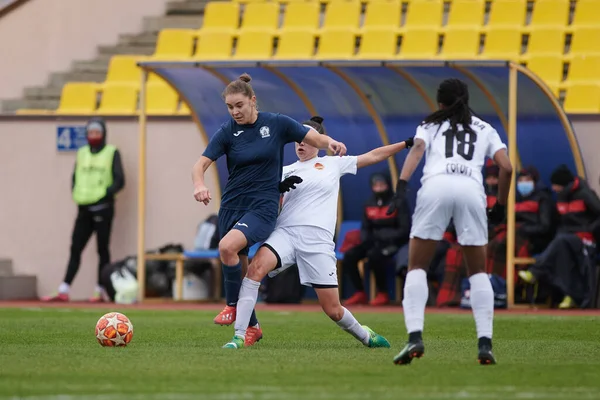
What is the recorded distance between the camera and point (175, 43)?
21922mm

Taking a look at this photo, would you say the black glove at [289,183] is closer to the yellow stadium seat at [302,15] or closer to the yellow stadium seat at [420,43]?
the yellow stadium seat at [420,43]

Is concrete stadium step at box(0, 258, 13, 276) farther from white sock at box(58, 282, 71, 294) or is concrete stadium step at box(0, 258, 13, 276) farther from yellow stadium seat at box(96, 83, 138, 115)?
yellow stadium seat at box(96, 83, 138, 115)

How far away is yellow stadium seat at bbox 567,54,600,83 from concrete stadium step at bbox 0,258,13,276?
349 inches

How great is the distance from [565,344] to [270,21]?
1228 cm

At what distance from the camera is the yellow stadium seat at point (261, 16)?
2191cm

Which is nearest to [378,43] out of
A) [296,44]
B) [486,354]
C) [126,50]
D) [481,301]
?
[296,44]

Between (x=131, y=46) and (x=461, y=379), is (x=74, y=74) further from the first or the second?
(x=461, y=379)

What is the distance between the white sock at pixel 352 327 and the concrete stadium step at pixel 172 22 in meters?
13.8

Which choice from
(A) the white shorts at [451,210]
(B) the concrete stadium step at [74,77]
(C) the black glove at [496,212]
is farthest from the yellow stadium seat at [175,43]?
(A) the white shorts at [451,210]

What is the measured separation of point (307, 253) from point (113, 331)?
61.2 inches

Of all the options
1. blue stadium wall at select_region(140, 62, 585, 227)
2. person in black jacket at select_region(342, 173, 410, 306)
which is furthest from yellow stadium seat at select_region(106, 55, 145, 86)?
person in black jacket at select_region(342, 173, 410, 306)

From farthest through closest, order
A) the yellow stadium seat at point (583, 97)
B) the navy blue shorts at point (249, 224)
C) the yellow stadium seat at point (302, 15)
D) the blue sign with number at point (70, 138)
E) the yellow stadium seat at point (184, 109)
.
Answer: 1. the yellow stadium seat at point (302, 15)
2. the blue sign with number at point (70, 138)
3. the yellow stadium seat at point (184, 109)
4. the yellow stadium seat at point (583, 97)
5. the navy blue shorts at point (249, 224)

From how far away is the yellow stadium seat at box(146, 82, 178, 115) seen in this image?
21.1m

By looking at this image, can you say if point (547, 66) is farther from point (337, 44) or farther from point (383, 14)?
point (337, 44)
